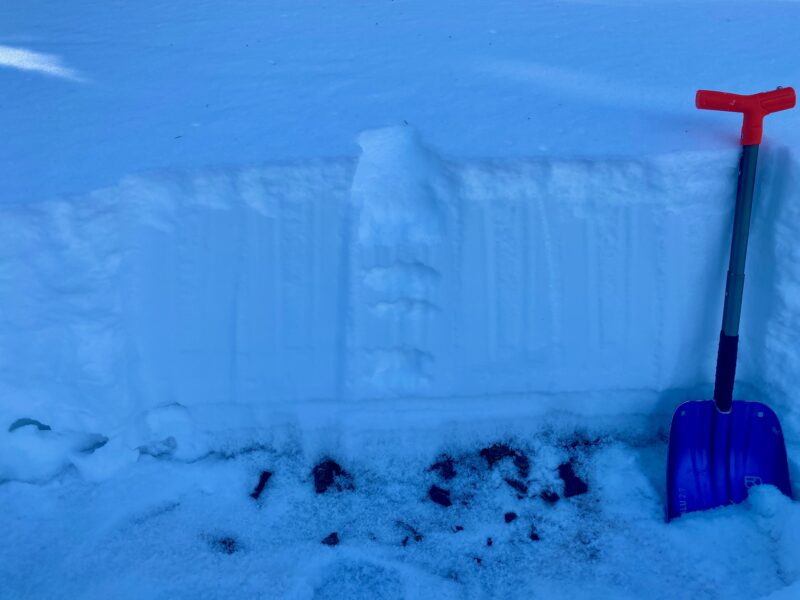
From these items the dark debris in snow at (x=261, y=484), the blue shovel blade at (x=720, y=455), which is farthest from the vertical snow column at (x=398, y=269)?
the blue shovel blade at (x=720, y=455)

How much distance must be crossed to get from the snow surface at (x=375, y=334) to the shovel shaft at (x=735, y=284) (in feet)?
0.30

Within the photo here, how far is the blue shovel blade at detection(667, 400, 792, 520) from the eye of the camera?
1.75 metres

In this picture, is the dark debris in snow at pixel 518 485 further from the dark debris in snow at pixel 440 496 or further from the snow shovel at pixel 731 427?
the snow shovel at pixel 731 427

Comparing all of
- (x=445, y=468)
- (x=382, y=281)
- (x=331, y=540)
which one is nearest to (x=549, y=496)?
(x=445, y=468)

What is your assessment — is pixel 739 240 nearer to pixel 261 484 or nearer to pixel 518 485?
pixel 518 485

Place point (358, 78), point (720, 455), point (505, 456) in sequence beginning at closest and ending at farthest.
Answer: point (720, 455) → point (505, 456) → point (358, 78)

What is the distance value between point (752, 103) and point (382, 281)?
1.01 m

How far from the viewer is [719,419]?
5.93 ft

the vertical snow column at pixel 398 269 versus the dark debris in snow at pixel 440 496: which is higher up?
the vertical snow column at pixel 398 269

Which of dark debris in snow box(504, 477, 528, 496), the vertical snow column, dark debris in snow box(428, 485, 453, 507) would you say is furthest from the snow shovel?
the vertical snow column

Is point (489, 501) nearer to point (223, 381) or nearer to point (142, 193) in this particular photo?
point (223, 381)

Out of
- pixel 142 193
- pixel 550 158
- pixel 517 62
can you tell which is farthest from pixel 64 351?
pixel 517 62

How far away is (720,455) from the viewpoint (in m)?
1.79

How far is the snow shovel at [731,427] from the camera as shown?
1.68 meters
